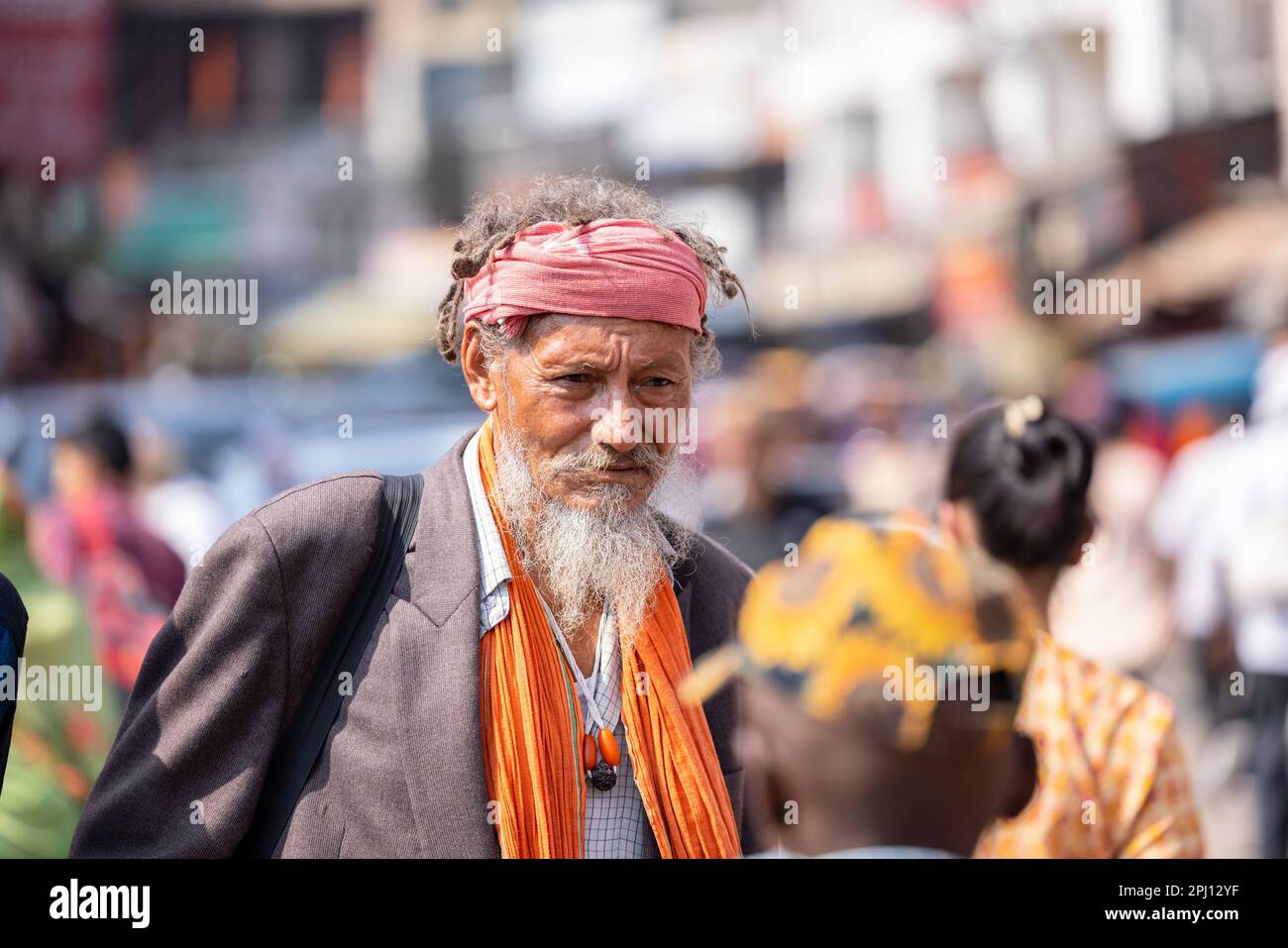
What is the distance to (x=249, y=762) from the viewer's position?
93.7 inches

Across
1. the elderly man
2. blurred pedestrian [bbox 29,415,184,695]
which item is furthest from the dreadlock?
blurred pedestrian [bbox 29,415,184,695]

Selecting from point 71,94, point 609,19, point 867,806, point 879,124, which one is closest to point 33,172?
point 71,94

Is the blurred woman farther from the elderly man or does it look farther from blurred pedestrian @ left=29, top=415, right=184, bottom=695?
Answer: blurred pedestrian @ left=29, top=415, right=184, bottom=695

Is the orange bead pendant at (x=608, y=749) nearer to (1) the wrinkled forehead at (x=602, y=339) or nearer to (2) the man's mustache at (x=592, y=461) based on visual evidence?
(2) the man's mustache at (x=592, y=461)

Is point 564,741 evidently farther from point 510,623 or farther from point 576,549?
point 576,549

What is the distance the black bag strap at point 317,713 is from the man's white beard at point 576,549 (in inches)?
10.3

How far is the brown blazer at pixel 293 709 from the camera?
2342 mm

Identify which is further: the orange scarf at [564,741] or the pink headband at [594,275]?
the pink headband at [594,275]

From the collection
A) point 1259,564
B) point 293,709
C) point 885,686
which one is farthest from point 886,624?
point 1259,564

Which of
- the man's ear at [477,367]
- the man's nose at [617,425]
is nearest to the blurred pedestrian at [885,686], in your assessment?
the man's nose at [617,425]

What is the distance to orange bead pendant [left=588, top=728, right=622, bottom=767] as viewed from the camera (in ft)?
8.38

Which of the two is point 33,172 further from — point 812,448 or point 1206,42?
point 1206,42

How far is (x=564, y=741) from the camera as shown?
2.50 m
